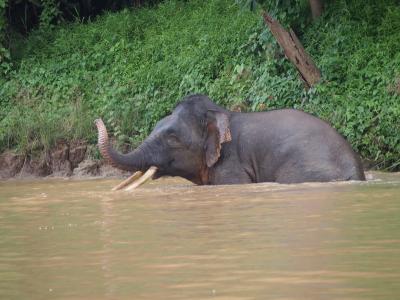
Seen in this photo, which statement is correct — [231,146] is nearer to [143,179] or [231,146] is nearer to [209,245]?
[143,179]

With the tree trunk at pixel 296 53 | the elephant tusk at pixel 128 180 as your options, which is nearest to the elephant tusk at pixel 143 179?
the elephant tusk at pixel 128 180

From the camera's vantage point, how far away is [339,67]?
1639 cm

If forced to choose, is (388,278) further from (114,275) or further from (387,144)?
(387,144)

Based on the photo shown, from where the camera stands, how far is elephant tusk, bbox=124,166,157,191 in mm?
12438

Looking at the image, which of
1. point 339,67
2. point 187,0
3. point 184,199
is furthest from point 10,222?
point 187,0

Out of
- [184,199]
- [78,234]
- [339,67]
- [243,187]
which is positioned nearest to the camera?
[78,234]

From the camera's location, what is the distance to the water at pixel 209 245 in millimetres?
5398

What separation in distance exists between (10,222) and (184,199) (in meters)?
2.12

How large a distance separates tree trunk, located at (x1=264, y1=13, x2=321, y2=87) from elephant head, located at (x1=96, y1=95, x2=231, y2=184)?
304 cm

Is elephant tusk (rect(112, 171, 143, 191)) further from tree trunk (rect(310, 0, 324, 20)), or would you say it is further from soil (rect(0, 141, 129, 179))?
tree trunk (rect(310, 0, 324, 20))

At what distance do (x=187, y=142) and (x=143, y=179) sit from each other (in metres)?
0.77

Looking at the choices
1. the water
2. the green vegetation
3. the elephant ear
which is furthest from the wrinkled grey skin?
the green vegetation

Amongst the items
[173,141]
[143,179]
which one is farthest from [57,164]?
[143,179]

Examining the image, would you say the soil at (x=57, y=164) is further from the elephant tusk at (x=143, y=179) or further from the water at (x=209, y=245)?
the water at (x=209, y=245)
